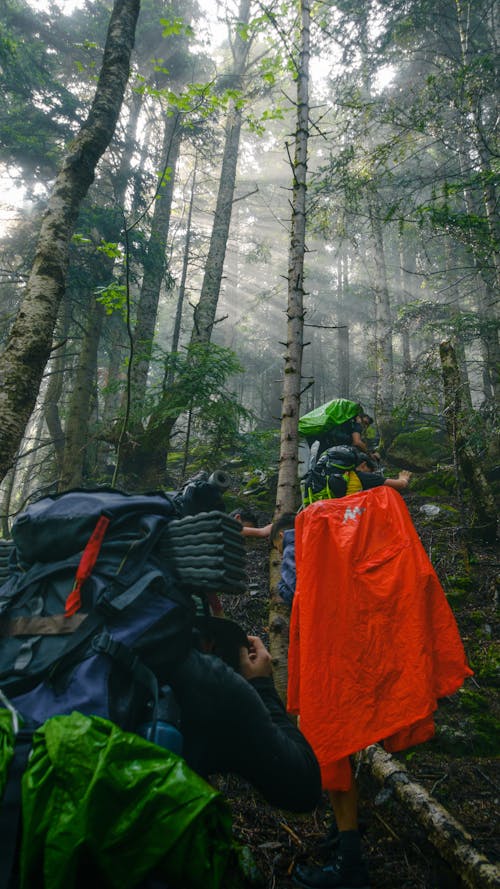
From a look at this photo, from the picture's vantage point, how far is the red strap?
1.70 metres

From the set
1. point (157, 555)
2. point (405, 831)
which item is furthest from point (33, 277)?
point (405, 831)

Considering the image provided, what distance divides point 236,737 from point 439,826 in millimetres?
2058

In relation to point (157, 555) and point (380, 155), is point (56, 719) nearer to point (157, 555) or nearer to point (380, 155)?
point (157, 555)

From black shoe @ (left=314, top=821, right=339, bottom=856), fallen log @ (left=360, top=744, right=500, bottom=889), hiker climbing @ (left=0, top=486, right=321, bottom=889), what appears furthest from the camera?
black shoe @ (left=314, top=821, right=339, bottom=856)

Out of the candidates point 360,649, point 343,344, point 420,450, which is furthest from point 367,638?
point 343,344

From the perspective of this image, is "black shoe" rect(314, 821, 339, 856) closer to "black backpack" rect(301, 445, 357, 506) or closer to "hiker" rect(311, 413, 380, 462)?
"black backpack" rect(301, 445, 357, 506)

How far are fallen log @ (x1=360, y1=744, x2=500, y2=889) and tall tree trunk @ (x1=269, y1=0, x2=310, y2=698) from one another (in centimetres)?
116

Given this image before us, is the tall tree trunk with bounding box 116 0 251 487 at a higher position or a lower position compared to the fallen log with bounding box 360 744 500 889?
higher

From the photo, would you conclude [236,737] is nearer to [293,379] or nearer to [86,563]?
[86,563]

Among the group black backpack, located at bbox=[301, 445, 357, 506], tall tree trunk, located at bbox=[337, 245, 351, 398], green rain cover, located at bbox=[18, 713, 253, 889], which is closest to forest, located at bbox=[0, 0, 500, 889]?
black backpack, located at bbox=[301, 445, 357, 506]

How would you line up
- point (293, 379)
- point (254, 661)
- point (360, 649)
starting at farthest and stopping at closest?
point (293, 379), point (360, 649), point (254, 661)

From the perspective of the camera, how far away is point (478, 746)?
4.06m

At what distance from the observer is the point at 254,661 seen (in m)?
2.17

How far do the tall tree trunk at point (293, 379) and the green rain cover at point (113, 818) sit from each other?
3.47 m
